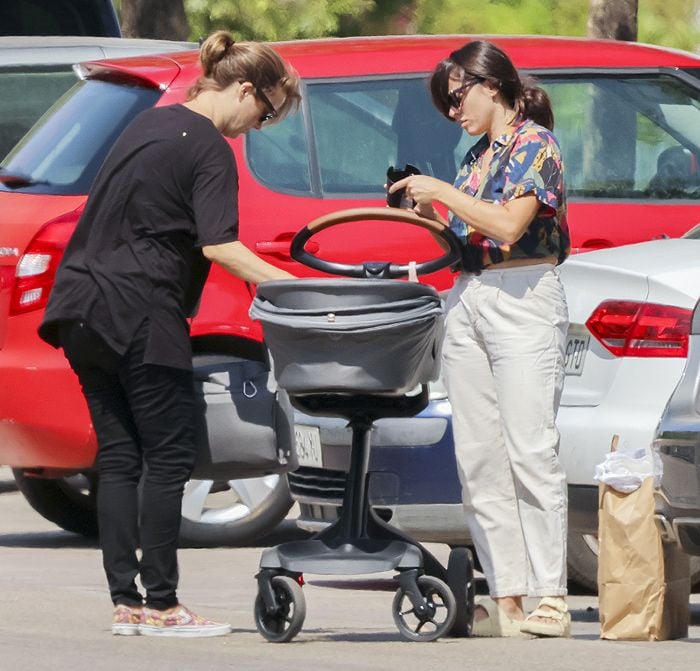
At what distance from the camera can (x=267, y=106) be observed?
20.4ft

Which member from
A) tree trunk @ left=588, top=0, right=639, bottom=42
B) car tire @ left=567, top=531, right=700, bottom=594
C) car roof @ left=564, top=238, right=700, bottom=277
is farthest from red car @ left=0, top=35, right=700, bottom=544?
tree trunk @ left=588, top=0, right=639, bottom=42

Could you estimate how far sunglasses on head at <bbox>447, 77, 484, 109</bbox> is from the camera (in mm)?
6332

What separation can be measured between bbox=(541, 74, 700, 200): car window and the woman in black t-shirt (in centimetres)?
262

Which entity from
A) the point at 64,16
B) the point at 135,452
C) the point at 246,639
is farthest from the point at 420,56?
the point at 64,16

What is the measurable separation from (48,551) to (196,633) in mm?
2965

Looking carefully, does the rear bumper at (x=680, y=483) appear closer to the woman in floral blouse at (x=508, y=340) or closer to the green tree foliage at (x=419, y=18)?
the woman in floral blouse at (x=508, y=340)

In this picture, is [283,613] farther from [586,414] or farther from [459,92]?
[459,92]

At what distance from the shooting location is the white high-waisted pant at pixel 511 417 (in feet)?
20.6

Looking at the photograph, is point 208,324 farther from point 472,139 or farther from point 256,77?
point 256,77

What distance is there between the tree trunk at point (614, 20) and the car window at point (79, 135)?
10.1 metres

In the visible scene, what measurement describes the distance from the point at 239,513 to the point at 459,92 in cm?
301

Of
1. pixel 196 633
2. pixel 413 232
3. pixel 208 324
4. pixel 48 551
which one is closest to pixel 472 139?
pixel 413 232

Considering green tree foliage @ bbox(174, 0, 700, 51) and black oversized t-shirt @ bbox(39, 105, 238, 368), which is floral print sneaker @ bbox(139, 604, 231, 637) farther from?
green tree foliage @ bbox(174, 0, 700, 51)

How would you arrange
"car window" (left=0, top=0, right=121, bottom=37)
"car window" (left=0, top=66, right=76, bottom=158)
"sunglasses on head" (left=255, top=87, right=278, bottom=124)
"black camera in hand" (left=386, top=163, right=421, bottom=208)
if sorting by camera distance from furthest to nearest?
"car window" (left=0, top=0, right=121, bottom=37), "car window" (left=0, top=66, right=76, bottom=158), "black camera in hand" (left=386, top=163, right=421, bottom=208), "sunglasses on head" (left=255, top=87, right=278, bottom=124)
